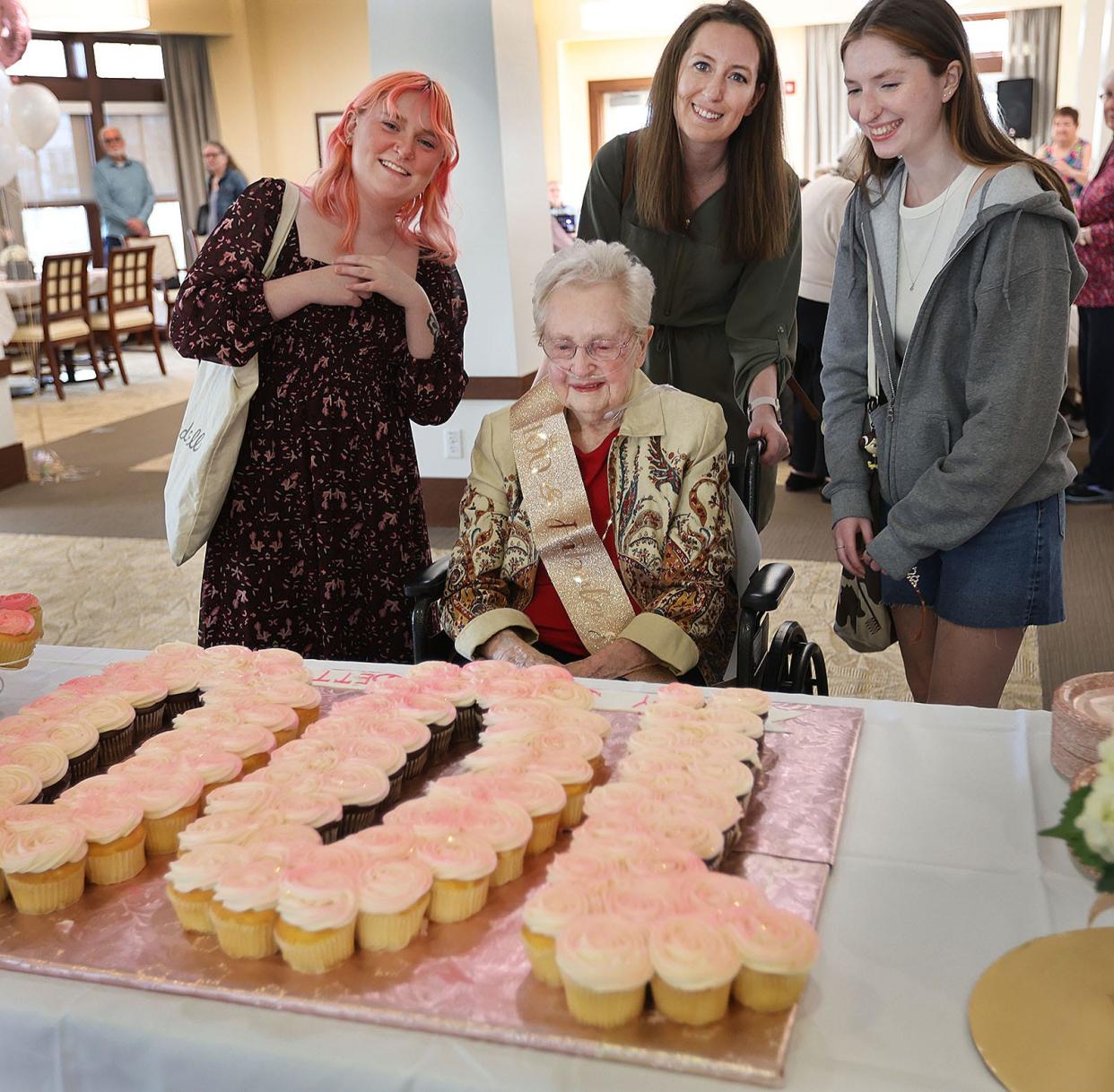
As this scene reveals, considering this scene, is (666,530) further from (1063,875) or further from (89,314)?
(89,314)

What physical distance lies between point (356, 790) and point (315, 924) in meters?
0.23

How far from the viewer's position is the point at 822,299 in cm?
510

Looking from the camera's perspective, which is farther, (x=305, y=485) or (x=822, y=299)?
(x=822, y=299)

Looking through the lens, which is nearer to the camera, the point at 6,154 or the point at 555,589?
the point at 555,589

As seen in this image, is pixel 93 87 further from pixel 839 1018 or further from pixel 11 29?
pixel 839 1018

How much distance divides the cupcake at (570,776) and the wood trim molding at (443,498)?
3647 millimetres

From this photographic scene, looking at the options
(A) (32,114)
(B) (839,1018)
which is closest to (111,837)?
(B) (839,1018)

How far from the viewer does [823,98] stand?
506 inches

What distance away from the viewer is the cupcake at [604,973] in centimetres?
88

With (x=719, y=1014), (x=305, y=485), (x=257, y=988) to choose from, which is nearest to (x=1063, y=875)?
(x=719, y=1014)

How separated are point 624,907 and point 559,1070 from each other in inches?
5.4

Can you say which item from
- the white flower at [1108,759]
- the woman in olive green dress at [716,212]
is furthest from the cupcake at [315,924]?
the woman in olive green dress at [716,212]

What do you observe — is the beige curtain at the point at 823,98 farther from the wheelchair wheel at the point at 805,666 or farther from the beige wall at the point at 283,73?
the wheelchair wheel at the point at 805,666

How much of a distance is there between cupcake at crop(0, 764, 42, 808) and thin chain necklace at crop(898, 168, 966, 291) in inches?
56.5
